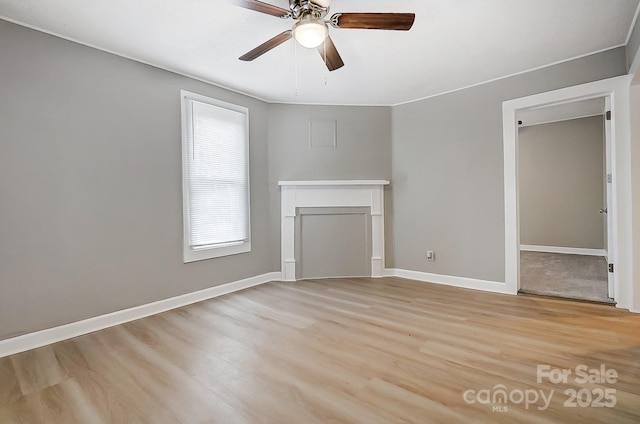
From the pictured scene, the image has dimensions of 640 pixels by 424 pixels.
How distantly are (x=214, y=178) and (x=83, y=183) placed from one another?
4.19 feet

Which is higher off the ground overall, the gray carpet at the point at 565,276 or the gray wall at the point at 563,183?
the gray wall at the point at 563,183

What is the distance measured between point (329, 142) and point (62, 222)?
3145mm

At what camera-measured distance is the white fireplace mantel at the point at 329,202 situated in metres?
4.23

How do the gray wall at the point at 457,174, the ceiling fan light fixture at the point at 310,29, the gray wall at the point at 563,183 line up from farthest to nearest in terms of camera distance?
the gray wall at the point at 563,183, the gray wall at the point at 457,174, the ceiling fan light fixture at the point at 310,29

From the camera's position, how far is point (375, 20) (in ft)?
6.09

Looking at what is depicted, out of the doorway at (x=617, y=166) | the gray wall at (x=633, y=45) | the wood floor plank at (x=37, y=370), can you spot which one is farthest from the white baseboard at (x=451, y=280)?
the wood floor plank at (x=37, y=370)

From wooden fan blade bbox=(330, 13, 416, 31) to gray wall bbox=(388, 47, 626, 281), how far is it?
226 centimetres

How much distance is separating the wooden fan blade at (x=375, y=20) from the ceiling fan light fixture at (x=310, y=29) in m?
0.09

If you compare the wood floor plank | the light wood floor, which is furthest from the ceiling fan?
the wood floor plank

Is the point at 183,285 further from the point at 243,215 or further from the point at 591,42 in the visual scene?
the point at 591,42

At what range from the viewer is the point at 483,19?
7.63 feet

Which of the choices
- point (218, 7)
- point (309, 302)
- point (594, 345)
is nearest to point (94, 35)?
point (218, 7)

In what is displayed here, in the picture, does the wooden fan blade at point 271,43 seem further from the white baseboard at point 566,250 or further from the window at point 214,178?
the white baseboard at point 566,250

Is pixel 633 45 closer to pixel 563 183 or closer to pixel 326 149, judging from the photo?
pixel 326 149
